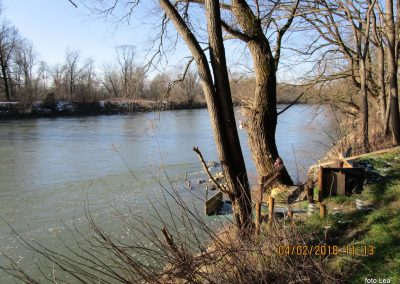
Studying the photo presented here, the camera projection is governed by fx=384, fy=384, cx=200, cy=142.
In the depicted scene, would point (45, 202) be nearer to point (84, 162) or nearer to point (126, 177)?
point (126, 177)

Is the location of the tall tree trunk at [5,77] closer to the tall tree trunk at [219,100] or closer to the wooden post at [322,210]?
the tall tree trunk at [219,100]

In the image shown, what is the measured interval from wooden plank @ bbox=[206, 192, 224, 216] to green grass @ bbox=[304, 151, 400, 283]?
11.2 ft

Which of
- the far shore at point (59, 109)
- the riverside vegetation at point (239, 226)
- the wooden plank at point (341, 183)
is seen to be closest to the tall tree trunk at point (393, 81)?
the riverside vegetation at point (239, 226)

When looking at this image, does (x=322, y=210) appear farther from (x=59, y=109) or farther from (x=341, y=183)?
(x=59, y=109)

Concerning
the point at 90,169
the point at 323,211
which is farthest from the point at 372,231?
the point at 90,169

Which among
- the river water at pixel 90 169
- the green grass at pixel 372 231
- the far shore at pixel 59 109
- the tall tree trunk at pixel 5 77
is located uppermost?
the tall tree trunk at pixel 5 77

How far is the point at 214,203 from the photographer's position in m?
9.30

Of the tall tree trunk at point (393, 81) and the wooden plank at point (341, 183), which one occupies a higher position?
the tall tree trunk at point (393, 81)

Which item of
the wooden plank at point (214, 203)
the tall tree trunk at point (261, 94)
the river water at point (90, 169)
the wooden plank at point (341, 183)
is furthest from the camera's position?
the river water at point (90, 169)

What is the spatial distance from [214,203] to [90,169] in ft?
25.4

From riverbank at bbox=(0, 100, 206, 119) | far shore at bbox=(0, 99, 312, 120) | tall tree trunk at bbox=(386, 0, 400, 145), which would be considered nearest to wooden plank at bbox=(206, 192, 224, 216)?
tall tree trunk at bbox=(386, 0, 400, 145)

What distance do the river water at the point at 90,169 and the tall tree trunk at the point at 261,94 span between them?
1096mm

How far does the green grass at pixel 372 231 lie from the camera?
356cm

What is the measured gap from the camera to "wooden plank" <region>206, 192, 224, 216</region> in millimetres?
8953
